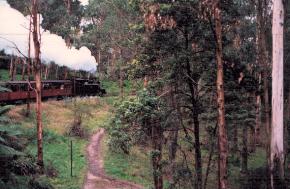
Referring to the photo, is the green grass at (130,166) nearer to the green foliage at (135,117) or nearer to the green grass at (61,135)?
the green grass at (61,135)

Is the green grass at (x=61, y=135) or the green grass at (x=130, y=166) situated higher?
the green grass at (x=61, y=135)

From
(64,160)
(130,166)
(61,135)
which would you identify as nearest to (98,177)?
(64,160)

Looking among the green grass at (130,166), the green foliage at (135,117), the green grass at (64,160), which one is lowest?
the green grass at (130,166)

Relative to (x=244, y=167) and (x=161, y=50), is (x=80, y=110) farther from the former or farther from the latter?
(x=161, y=50)

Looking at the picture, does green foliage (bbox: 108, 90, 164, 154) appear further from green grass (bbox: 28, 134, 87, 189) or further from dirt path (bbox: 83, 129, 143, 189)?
dirt path (bbox: 83, 129, 143, 189)

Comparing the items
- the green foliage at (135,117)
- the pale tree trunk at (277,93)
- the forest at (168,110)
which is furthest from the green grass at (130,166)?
the pale tree trunk at (277,93)

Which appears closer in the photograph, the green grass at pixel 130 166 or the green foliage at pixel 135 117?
the green foliage at pixel 135 117

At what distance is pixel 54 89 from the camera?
41.6m

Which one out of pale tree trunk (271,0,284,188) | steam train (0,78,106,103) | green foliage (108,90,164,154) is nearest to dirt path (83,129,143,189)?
green foliage (108,90,164,154)

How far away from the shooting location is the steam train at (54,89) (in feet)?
113

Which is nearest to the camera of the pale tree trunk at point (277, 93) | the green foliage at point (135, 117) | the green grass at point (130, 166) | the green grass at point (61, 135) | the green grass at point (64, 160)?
the pale tree trunk at point (277, 93)

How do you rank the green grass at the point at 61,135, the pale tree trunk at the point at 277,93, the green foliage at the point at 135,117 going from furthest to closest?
the green grass at the point at 61,135 → the green foliage at the point at 135,117 → the pale tree trunk at the point at 277,93

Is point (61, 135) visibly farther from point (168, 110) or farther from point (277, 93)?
point (277, 93)

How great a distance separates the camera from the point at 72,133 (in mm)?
31625
